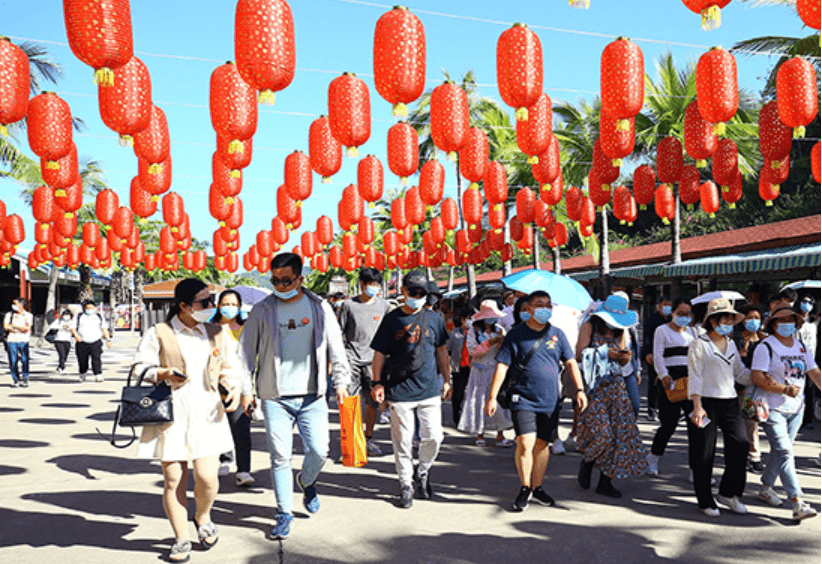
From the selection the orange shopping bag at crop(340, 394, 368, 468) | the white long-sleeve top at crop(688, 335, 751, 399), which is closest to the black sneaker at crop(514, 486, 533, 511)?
the orange shopping bag at crop(340, 394, 368, 468)

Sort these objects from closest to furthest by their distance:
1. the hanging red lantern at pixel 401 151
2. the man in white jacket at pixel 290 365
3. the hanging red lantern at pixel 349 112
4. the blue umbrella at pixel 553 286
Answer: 1. the man in white jacket at pixel 290 365
2. the hanging red lantern at pixel 349 112
3. the blue umbrella at pixel 553 286
4. the hanging red lantern at pixel 401 151

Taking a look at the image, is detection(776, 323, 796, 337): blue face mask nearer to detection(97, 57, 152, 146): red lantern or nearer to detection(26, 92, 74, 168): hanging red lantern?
detection(97, 57, 152, 146): red lantern

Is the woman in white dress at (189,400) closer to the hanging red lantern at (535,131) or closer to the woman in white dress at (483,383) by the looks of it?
the woman in white dress at (483,383)

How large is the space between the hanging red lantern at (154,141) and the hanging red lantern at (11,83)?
177cm

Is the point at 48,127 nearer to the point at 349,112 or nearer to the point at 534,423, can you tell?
the point at 349,112

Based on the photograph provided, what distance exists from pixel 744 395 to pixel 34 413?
10.2 m

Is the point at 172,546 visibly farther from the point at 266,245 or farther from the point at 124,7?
the point at 266,245

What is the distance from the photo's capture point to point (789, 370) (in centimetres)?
540

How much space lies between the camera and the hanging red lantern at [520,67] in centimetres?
682

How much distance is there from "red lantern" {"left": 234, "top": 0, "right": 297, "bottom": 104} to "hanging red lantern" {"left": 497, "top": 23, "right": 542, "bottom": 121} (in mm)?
2223

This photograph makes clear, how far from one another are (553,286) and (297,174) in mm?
4806

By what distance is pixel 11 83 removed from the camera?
639cm

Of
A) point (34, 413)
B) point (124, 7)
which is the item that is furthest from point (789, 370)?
point (34, 413)

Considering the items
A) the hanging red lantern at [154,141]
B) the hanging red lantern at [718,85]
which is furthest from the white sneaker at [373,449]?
the hanging red lantern at [718,85]
